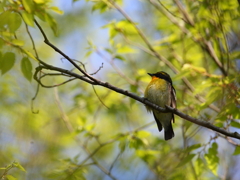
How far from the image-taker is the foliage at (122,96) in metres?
3.93

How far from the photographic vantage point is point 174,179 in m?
4.82

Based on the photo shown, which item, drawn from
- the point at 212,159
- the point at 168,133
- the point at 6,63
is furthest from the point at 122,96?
the point at 6,63

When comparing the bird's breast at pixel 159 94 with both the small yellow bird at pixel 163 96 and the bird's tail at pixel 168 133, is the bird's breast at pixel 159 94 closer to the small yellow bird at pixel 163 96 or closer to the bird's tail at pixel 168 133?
the small yellow bird at pixel 163 96

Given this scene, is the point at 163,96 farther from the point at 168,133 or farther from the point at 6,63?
the point at 6,63

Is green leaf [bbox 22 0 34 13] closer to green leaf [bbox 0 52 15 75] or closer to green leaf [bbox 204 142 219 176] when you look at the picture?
green leaf [bbox 0 52 15 75]

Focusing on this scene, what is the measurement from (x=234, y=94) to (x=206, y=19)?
1.90 metres

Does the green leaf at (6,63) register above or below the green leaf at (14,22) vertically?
below

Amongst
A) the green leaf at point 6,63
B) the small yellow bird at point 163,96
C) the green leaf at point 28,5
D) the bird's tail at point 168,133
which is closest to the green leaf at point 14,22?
the green leaf at point 28,5

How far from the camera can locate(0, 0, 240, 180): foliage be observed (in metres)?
3.93

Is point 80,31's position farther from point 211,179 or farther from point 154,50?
point 211,179

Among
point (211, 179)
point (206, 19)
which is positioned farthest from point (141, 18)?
point (211, 179)

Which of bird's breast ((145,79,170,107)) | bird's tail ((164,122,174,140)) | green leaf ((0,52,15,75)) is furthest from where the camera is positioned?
bird's tail ((164,122,174,140))

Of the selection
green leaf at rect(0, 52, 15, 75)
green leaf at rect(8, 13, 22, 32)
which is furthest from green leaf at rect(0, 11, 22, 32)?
green leaf at rect(0, 52, 15, 75)

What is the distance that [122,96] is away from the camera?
22.1ft
